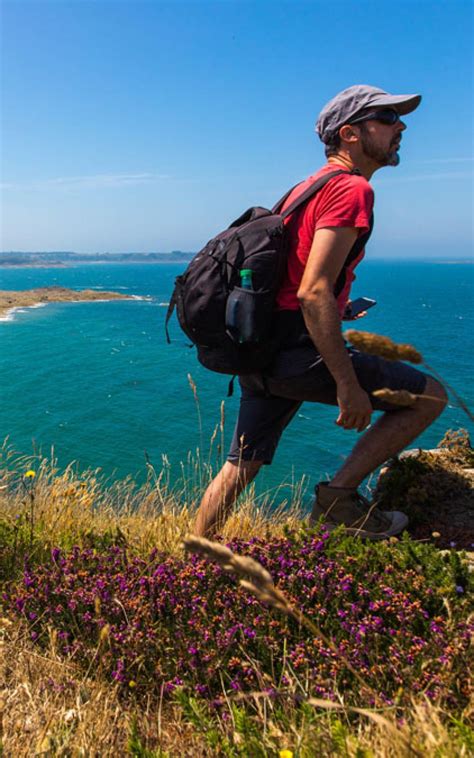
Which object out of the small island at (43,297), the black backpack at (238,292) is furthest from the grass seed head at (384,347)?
the small island at (43,297)

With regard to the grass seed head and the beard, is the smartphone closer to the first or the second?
the beard

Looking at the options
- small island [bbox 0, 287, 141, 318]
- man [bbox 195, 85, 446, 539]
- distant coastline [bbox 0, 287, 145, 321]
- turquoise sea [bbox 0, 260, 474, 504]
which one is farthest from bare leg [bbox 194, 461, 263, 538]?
small island [bbox 0, 287, 141, 318]

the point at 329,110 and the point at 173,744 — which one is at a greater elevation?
the point at 329,110

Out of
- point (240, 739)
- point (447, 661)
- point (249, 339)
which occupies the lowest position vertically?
point (240, 739)

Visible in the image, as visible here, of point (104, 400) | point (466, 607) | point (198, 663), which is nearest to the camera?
point (198, 663)

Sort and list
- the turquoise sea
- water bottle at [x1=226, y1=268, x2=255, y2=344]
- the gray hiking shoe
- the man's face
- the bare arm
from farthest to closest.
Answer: the turquoise sea
the gray hiking shoe
the man's face
water bottle at [x1=226, y1=268, x2=255, y2=344]
the bare arm

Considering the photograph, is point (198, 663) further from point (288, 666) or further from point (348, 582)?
point (348, 582)

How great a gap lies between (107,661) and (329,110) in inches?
122

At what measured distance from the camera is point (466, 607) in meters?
2.66

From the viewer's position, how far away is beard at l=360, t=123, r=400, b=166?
3283mm

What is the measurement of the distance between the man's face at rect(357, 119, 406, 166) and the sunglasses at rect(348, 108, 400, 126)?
0.6 inches

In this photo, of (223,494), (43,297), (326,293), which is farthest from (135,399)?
(43,297)

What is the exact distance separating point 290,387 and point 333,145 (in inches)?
56.8

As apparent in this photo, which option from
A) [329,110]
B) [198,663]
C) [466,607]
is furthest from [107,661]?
[329,110]
